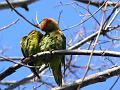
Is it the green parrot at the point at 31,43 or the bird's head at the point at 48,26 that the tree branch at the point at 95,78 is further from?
the bird's head at the point at 48,26

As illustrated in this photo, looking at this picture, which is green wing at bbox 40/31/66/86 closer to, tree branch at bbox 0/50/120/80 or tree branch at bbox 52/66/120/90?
tree branch at bbox 0/50/120/80

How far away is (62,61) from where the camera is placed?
3182 millimetres

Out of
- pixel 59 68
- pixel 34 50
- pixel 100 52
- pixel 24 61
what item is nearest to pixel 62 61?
Answer: pixel 59 68

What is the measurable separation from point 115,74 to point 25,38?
4.51 ft

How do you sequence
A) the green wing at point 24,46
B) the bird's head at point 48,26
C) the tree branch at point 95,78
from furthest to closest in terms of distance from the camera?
1. the bird's head at point 48,26
2. the green wing at point 24,46
3. the tree branch at point 95,78

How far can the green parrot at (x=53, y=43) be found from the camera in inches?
123

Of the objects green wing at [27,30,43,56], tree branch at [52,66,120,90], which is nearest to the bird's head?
green wing at [27,30,43,56]

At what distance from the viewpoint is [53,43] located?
3.32 meters

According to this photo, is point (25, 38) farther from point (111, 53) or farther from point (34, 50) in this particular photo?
point (111, 53)

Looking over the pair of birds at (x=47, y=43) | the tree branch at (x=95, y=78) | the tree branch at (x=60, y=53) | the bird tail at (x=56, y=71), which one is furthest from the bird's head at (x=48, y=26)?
the tree branch at (x=95, y=78)

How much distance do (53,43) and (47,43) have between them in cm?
9

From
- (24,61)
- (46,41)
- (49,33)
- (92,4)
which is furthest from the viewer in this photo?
(92,4)

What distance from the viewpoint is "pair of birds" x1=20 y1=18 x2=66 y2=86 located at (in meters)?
3.13

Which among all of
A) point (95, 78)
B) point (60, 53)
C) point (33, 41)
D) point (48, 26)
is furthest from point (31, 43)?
point (95, 78)
